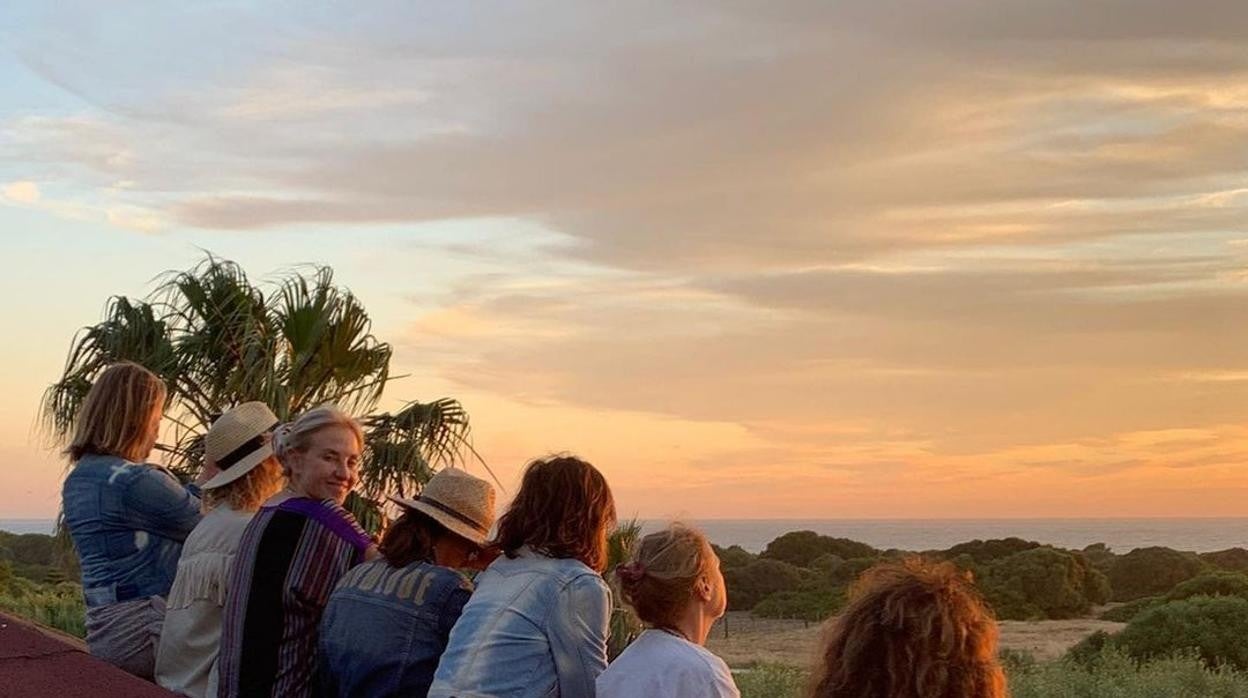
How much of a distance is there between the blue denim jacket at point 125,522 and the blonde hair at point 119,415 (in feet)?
0.16

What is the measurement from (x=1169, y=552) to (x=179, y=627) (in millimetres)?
34824

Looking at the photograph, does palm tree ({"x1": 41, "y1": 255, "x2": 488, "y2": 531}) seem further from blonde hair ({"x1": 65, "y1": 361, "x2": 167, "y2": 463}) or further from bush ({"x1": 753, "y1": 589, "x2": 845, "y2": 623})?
bush ({"x1": 753, "y1": 589, "x2": 845, "y2": 623})

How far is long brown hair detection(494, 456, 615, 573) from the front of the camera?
141 inches

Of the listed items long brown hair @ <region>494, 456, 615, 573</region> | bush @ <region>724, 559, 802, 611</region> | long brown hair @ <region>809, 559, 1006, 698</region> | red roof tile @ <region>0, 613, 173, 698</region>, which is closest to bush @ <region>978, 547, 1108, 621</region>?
bush @ <region>724, 559, 802, 611</region>

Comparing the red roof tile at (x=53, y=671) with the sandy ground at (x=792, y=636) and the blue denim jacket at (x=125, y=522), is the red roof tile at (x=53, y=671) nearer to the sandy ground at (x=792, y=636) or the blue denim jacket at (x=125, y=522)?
the blue denim jacket at (x=125, y=522)

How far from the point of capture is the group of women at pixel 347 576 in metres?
3.37

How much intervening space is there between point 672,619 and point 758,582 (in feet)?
106

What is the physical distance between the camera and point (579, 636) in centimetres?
356

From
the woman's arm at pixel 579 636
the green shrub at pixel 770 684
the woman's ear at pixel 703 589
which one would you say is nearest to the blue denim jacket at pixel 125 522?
the woman's arm at pixel 579 636

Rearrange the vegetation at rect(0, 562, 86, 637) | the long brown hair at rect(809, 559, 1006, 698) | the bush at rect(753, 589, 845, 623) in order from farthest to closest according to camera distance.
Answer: the bush at rect(753, 589, 845, 623) < the vegetation at rect(0, 562, 86, 637) < the long brown hair at rect(809, 559, 1006, 698)

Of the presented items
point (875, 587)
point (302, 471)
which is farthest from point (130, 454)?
point (875, 587)

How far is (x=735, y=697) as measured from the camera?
3.26m

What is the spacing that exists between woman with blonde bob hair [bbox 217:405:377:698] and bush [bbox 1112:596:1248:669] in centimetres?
1552

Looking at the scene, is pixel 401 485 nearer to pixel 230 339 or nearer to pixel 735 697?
pixel 230 339
